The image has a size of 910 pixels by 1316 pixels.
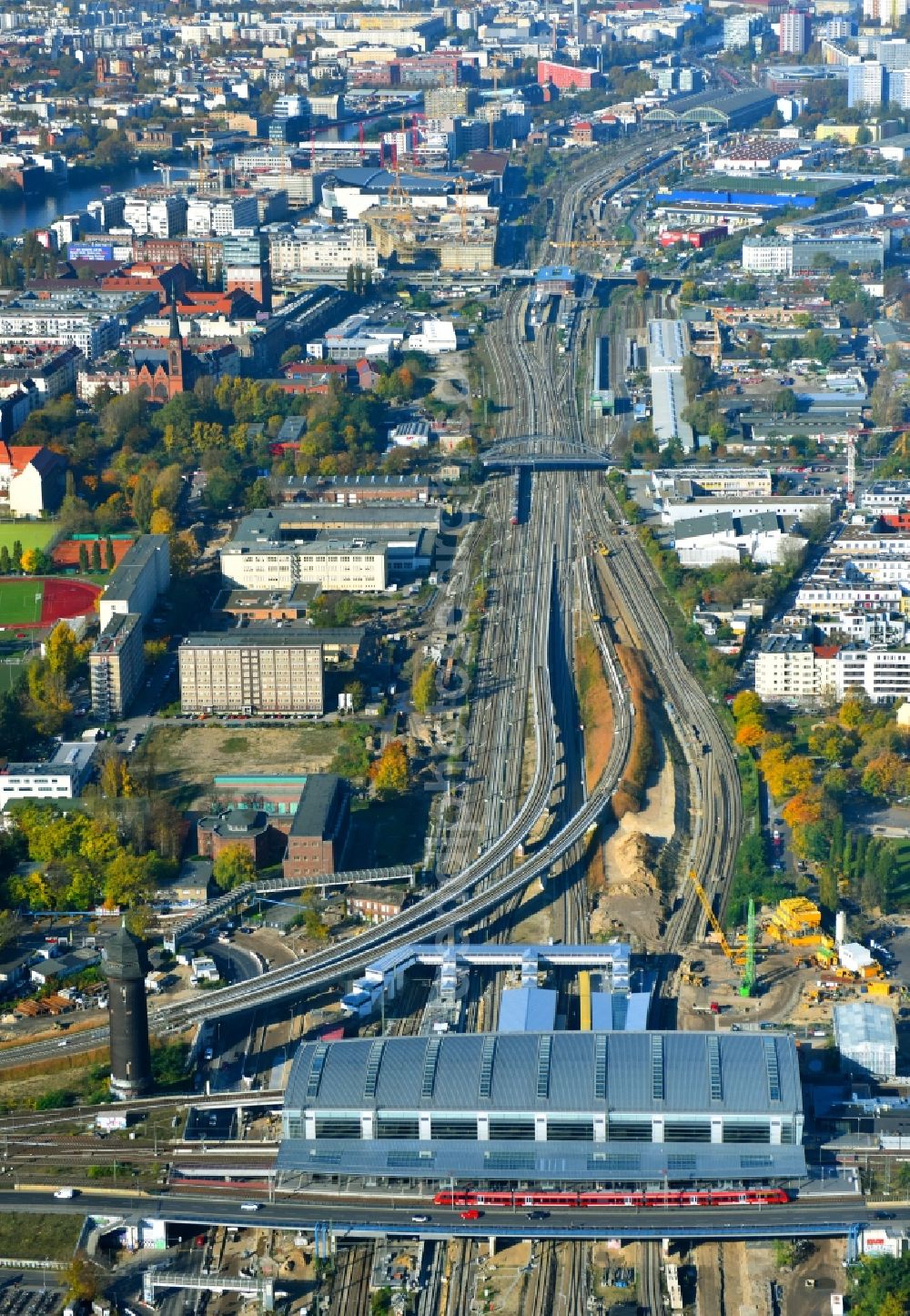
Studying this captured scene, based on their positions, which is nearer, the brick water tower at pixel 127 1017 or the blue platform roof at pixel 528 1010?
the brick water tower at pixel 127 1017

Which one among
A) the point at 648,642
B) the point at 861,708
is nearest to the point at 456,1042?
the point at 861,708

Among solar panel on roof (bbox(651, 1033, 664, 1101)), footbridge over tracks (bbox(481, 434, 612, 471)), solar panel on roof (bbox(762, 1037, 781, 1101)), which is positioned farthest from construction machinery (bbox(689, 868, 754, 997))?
footbridge over tracks (bbox(481, 434, 612, 471))

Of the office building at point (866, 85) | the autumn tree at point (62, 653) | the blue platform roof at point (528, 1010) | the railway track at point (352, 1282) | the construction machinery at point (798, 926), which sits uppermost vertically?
the office building at point (866, 85)

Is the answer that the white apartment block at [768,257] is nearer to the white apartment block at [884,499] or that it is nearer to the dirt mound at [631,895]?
the white apartment block at [884,499]

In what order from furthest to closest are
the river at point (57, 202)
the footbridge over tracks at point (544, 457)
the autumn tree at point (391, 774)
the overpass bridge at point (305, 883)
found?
the river at point (57, 202) → the footbridge over tracks at point (544, 457) → the autumn tree at point (391, 774) → the overpass bridge at point (305, 883)

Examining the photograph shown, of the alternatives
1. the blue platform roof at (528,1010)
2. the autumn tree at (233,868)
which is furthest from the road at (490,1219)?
the autumn tree at (233,868)

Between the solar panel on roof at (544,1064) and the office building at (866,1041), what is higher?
the solar panel on roof at (544,1064)


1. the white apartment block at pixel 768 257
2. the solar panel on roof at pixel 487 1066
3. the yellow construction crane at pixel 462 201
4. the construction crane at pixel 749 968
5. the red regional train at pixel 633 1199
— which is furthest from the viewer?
the yellow construction crane at pixel 462 201
